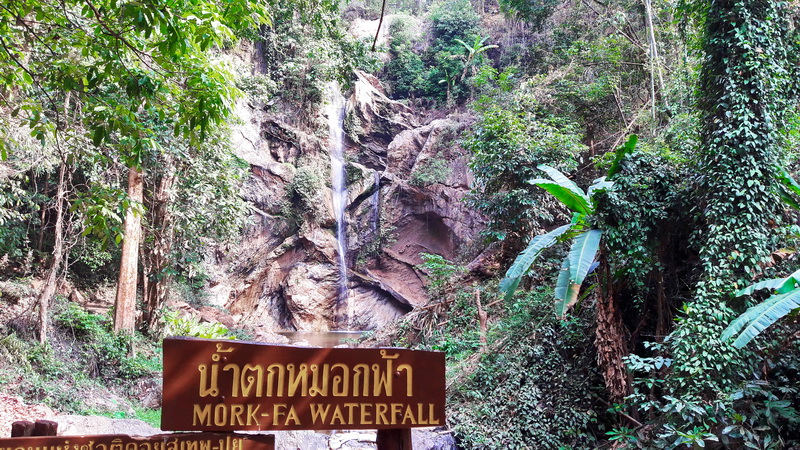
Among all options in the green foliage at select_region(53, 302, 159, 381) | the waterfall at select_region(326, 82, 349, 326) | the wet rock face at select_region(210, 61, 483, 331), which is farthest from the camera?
the waterfall at select_region(326, 82, 349, 326)

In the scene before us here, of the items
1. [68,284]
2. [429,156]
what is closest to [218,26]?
[68,284]

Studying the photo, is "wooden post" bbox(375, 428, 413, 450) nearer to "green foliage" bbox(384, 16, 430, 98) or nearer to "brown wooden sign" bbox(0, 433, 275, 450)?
"brown wooden sign" bbox(0, 433, 275, 450)

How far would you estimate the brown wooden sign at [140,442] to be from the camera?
1967 mm

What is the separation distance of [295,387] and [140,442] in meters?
0.64

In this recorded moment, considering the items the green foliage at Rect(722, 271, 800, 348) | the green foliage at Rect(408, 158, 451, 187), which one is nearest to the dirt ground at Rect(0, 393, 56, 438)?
the green foliage at Rect(722, 271, 800, 348)

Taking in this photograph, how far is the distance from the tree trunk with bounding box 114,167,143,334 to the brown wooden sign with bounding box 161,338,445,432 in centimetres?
815

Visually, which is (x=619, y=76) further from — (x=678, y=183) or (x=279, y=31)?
(x=279, y=31)

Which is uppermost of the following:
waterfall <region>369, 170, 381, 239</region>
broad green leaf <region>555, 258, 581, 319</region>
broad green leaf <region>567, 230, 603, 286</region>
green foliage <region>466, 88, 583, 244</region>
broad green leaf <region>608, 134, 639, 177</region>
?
waterfall <region>369, 170, 381, 239</region>

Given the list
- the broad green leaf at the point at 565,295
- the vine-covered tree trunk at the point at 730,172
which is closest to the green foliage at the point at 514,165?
the vine-covered tree trunk at the point at 730,172

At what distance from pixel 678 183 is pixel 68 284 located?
1189 cm

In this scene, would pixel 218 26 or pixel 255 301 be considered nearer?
pixel 218 26

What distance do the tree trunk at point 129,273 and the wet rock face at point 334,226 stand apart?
25.7 feet

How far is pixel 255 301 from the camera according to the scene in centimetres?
1891

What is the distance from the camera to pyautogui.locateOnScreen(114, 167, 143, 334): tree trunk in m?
9.20
